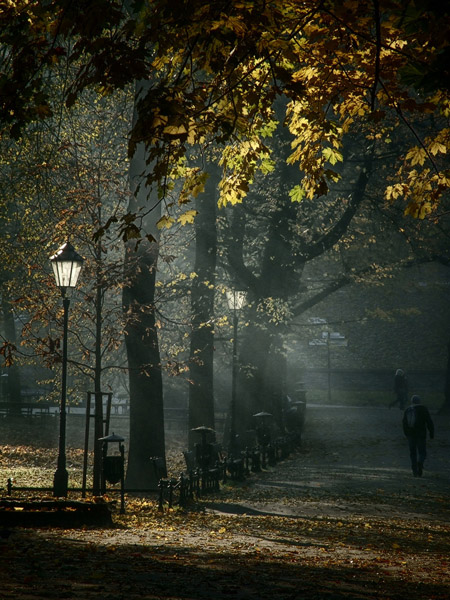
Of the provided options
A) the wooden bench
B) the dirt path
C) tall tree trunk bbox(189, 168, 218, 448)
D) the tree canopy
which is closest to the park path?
the dirt path

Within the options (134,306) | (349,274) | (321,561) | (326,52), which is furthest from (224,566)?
(349,274)

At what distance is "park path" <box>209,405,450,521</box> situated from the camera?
1468 cm

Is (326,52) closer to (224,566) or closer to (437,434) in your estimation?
(224,566)

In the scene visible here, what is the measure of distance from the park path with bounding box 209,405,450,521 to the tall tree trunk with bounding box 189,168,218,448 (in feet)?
7.94

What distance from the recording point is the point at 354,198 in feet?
82.3

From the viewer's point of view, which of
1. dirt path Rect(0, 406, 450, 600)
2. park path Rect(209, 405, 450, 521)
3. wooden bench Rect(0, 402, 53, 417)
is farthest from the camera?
wooden bench Rect(0, 402, 53, 417)

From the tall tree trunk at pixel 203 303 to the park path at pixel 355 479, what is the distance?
2420 mm

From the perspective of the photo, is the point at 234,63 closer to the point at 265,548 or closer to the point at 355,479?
the point at 265,548

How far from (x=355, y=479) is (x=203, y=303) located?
5.95m

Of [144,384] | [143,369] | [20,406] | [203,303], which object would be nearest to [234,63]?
[143,369]

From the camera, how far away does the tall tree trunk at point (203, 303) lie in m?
21.7

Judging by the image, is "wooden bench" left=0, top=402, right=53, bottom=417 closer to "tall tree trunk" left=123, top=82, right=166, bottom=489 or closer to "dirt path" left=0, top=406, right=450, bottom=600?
"dirt path" left=0, top=406, right=450, bottom=600

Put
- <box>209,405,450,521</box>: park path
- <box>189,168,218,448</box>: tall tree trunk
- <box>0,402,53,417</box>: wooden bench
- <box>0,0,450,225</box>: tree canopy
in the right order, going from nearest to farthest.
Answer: <box>0,0,450,225</box>: tree canopy < <box>209,405,450,521</box>: park path < <box>189,168,218,448</box>: tall tree trunk < <box>0,402,53,417</box>: wooden bench

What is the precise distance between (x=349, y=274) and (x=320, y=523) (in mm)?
18026
